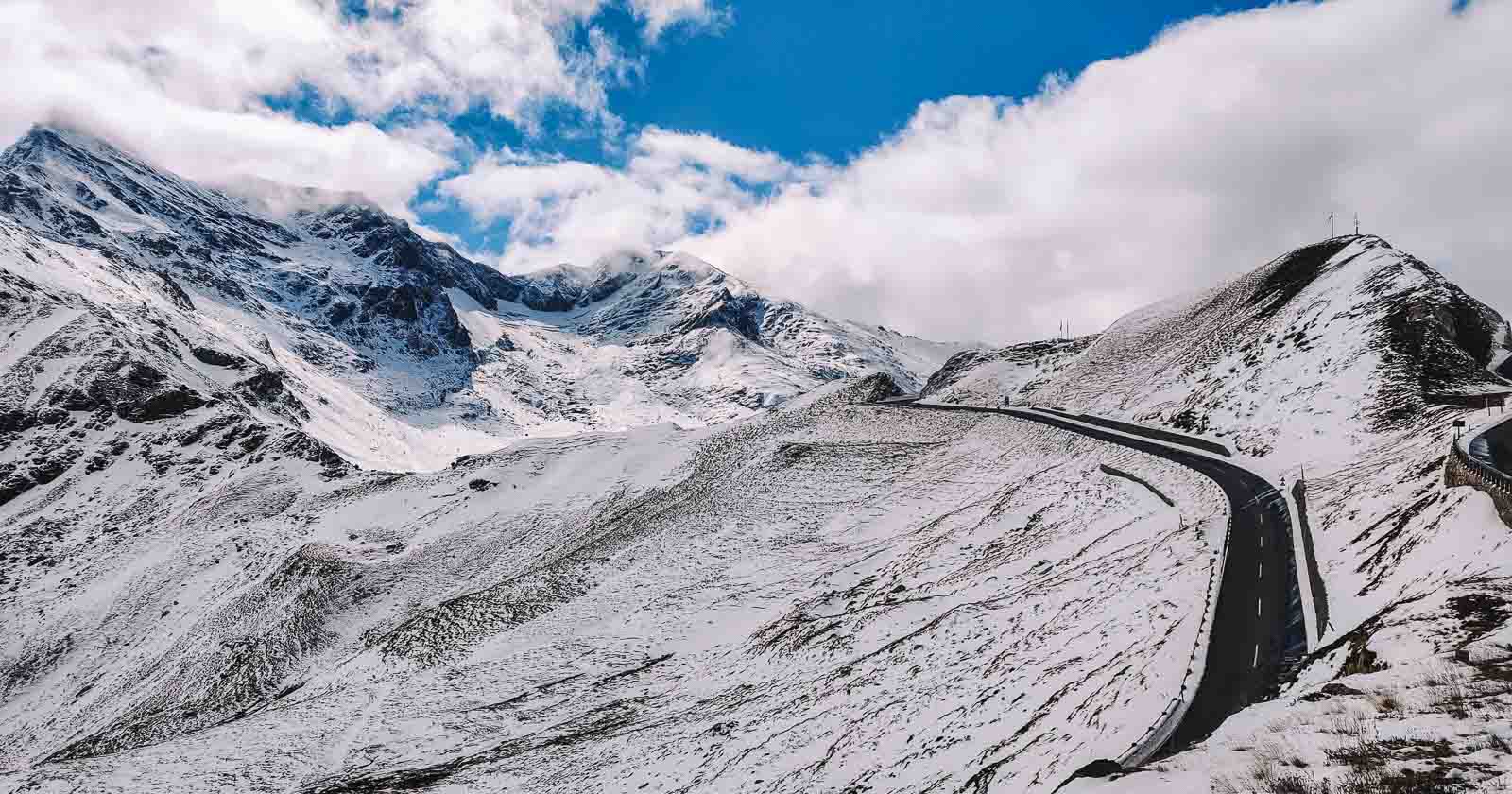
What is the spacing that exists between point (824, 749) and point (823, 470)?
34720mm

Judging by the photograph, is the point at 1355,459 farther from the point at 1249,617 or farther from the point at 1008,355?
the point at 1008,355

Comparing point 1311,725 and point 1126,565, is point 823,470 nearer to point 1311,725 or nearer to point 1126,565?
point 1126,565

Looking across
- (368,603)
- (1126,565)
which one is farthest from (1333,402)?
(368,603)

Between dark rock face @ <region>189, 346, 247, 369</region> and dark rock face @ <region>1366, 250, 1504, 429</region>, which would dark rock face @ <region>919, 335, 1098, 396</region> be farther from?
dark rock face @ <region>189, 346, 247, 369</region>

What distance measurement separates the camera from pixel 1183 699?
17.5 meters

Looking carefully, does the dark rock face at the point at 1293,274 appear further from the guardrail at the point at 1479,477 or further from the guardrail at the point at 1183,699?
the guardrail at the point at 1183,699

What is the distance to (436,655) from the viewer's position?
44094 millimetres

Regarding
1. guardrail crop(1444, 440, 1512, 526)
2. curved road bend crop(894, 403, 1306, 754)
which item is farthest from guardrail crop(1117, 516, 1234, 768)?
guardrail crop(1444, 440, 1512, 526)

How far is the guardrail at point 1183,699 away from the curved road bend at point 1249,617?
0.13 m

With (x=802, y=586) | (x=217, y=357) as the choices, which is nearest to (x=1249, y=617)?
(x=802, y=586)

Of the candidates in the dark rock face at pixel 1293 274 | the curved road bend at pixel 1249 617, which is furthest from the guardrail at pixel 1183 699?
the dark rock face at pixel 1293 274

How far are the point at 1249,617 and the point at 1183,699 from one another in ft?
19.2

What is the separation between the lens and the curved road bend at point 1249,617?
17.4 metres

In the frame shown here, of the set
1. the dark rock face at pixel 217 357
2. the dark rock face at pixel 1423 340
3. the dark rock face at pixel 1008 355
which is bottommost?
the dark rock face at pixel 1423 340
